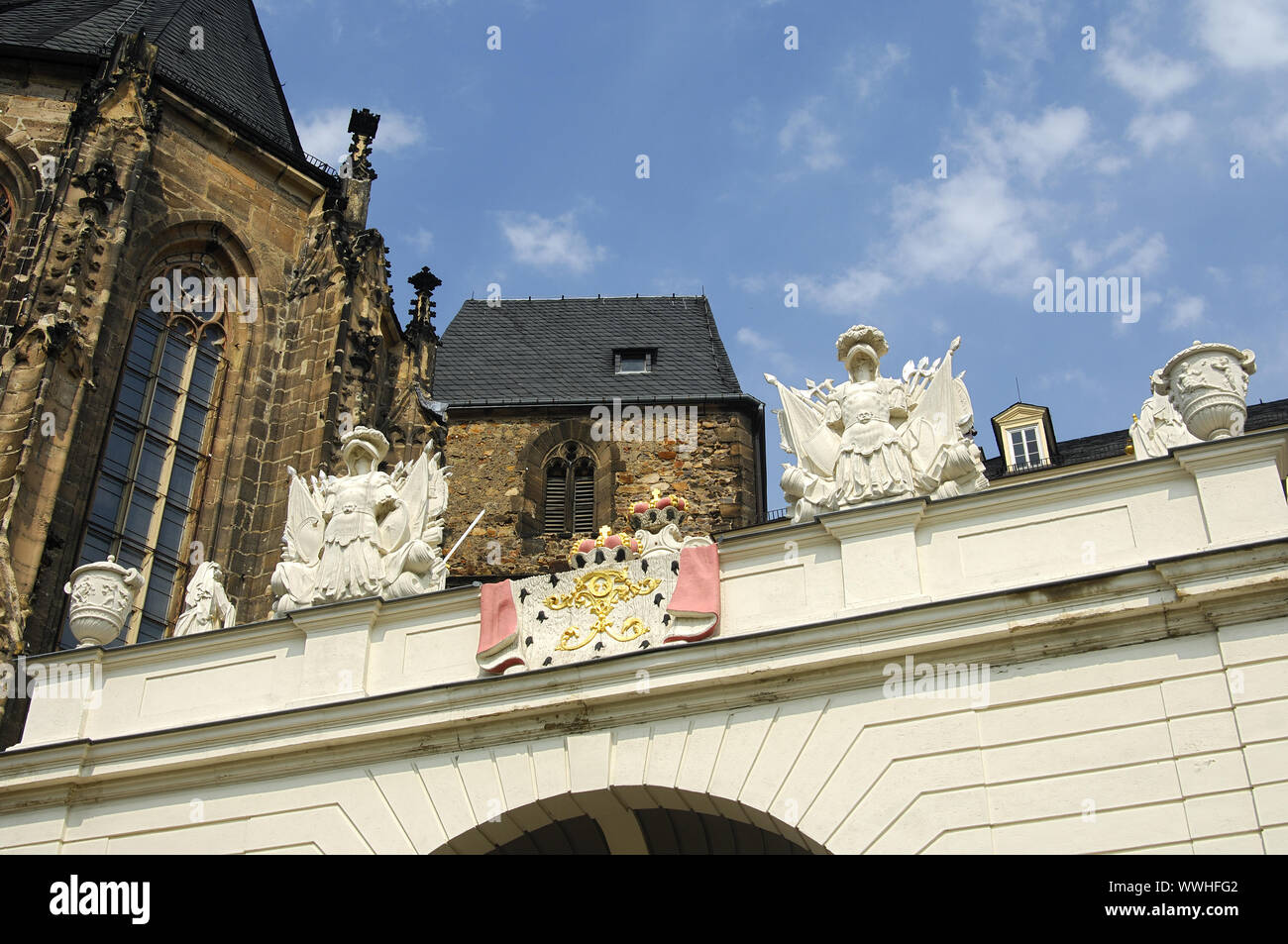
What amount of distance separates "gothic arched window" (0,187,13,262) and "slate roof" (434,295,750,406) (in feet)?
32.2

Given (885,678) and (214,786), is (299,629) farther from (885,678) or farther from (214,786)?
(885,678)

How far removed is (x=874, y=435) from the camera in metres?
13.0

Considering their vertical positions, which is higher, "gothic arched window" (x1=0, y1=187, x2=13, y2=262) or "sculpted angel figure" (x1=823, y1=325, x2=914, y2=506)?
"gothic arched window" (x1=0, y1=187, x2=13, y2=262)

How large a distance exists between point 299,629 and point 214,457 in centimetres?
911

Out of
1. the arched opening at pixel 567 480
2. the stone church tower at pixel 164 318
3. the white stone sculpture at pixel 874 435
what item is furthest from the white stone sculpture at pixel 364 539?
the arched opening at pixel 567 480

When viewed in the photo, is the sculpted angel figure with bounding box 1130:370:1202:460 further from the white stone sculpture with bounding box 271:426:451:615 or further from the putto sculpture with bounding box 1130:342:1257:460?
the white stone sculpture with bounding box 271:426:451:615

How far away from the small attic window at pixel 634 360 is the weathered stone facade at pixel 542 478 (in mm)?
2259

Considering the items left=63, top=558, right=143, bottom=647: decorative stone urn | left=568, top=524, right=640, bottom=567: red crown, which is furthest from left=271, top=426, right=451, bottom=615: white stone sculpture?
left=63, top=558, right=143, bottom=647: decorative stone urn

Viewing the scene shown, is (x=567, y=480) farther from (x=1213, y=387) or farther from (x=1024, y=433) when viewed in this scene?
(x=1213, y=387)

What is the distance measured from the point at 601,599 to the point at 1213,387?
4998 millimetres

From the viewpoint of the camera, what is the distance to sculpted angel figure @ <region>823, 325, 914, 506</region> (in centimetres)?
1274

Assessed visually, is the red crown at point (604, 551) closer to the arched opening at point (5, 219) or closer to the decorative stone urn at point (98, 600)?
the decorative stone urn at point (98, 600)
